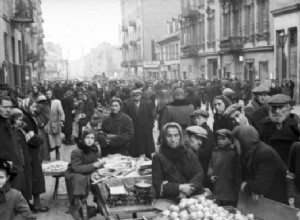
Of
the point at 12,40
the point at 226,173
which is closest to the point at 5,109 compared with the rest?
the point at 226,173

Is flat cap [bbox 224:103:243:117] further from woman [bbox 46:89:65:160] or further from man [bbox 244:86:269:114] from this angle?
woman [bbox 46:89:65:160]

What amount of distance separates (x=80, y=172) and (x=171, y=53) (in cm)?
5504

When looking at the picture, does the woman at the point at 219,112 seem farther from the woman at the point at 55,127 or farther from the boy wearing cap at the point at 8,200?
the woman at the point at 55,127

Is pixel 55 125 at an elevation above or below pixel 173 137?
below

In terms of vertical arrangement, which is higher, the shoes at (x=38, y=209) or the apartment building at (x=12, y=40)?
the apartment building at (x=12, y=40)

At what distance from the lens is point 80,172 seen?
7898mm

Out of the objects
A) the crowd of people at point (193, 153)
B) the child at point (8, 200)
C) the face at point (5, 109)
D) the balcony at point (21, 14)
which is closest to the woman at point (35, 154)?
the crowd of people at point (193, 153)

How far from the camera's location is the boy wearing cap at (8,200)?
5.64 metres

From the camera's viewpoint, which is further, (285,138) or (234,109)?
(234,109)

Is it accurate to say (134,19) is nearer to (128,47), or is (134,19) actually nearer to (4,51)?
(128,47)

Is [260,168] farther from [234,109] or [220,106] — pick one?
[220,106]

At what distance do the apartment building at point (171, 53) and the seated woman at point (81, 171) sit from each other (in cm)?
4841

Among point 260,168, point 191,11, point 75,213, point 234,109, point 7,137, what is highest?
point 191,11

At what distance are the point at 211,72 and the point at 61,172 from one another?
3723cm
